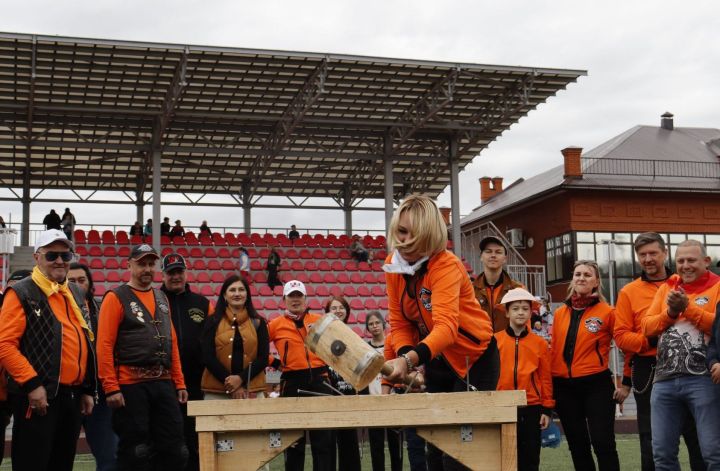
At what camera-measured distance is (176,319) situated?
28.7 feet

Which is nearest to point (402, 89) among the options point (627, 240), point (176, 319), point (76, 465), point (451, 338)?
point (627, 240)

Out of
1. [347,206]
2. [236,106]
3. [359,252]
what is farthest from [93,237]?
[347,206]

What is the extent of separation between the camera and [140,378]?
24.5ft

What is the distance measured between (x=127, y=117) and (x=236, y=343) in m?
19.7

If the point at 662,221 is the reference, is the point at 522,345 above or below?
below

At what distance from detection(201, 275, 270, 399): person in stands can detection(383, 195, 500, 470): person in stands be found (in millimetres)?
3248

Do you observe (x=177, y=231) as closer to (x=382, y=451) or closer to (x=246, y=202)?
(x=246, y=202)

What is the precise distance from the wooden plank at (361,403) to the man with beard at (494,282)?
321 cm

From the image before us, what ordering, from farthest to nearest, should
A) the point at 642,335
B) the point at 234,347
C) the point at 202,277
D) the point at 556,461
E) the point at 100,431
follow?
1. the point at 202,277
2. the point at 556,461
3. the point at 234,347
4. the point at 100,431
5. the point at 642,335

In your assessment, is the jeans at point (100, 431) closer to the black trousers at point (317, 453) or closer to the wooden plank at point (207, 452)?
the black trousers at point (317, 453)

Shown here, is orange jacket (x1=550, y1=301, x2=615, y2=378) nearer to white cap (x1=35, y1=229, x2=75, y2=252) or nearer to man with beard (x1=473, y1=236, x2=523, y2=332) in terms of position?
man with beard (x1=473, y1=236, x2=523, y2=332)

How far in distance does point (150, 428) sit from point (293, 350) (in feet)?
6.60

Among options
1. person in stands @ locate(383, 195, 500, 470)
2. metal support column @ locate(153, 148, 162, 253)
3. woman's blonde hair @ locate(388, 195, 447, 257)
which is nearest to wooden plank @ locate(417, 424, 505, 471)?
person in stands @ locate(383, 195, 500, 470)

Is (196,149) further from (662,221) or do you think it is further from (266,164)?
(662,221)
